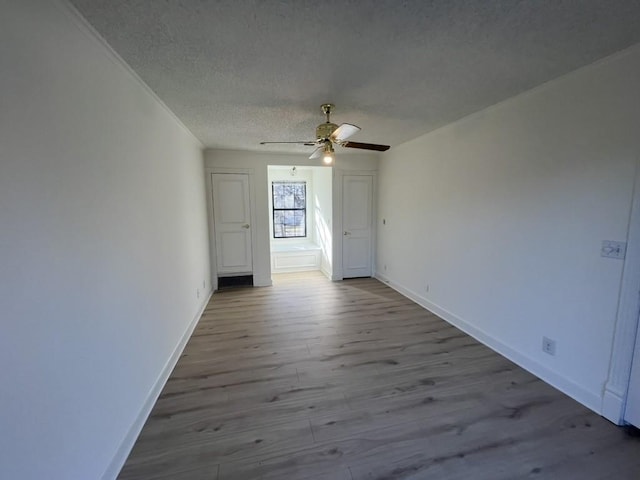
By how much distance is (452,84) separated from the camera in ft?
7.07

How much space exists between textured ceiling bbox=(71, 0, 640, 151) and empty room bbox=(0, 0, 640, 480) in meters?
0.02

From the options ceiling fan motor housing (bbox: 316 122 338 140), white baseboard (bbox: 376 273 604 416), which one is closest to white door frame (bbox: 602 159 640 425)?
white baseboard (bbox: 376 273 604 416)

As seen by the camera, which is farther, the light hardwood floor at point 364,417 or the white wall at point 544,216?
the white wall at point 544,216

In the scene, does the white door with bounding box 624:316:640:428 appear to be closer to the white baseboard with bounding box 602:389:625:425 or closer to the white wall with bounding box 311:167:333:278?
the white baseboard with bounding box 602:389:625:425

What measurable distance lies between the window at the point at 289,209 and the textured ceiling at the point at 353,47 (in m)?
4.05

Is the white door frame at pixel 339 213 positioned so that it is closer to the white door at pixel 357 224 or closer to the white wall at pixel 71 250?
the white door at pixel 357 224

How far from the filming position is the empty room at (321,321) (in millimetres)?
1136

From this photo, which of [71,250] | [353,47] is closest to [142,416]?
[71,250]

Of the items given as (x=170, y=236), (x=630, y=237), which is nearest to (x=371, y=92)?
(x=630, y=237)

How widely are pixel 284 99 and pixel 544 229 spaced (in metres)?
2.41

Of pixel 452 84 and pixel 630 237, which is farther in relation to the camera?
pixel 452 84

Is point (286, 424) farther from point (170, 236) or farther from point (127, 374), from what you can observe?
point (170, 236)

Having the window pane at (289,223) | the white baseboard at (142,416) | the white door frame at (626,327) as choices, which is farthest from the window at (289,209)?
the white door frame at (626,327)

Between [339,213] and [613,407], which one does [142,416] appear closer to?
[613,407]
